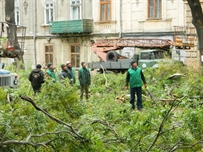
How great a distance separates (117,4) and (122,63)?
25.8 feet

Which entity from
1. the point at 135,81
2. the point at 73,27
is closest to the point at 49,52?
the point at 73,27

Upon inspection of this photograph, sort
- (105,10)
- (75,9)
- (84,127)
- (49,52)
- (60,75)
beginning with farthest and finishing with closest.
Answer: (49,52) → (75,9) → (105,10) → (60,75) → (84,127)

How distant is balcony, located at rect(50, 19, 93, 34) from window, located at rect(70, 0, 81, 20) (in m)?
0.92

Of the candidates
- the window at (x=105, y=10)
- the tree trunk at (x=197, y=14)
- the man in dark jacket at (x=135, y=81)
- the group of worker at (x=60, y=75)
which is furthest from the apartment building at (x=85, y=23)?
the man in dark jacket at (x=135, y=81)

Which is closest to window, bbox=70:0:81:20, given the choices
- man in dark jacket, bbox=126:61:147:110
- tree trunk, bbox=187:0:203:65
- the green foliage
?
tree trunk, bbox=187:0:203:65

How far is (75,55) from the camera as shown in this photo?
120ft

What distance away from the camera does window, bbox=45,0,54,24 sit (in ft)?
123

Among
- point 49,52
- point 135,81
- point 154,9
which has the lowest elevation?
point 135,81

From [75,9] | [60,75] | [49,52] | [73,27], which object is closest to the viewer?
[60,75]

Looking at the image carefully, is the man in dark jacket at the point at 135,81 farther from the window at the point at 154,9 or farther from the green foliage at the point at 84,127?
the window at the point at 154,9

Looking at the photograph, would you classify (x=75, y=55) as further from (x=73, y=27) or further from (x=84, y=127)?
(x=84, y=127)

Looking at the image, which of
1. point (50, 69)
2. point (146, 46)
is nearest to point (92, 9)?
point (146, 46)

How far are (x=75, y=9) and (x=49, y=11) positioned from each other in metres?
2.21

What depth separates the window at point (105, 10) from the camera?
3472 centimetres
